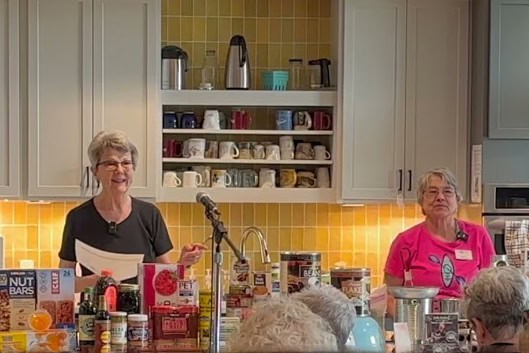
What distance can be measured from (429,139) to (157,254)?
1.75 meters

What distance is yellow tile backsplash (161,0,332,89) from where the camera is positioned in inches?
197

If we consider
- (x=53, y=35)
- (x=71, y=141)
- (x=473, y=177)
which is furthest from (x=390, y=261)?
(x=53, y=35)

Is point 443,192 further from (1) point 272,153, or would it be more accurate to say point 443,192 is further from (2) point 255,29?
(2) point 255,29

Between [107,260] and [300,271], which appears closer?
[300,271]

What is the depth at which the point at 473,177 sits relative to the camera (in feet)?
15.2

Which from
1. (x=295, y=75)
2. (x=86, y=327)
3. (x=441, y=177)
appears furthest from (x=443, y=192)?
(x=86, y=327)

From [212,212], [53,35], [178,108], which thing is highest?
[53,35]

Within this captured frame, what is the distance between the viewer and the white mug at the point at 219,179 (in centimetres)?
471

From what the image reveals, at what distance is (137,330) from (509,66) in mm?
2622

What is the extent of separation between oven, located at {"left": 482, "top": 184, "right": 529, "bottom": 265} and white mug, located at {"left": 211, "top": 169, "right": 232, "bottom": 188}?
4.25ft

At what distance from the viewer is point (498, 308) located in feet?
8.87

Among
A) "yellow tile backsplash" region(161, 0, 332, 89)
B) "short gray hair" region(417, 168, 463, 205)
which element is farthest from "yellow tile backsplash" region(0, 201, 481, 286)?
"short gray hair" region(417, 168, 463, 205)

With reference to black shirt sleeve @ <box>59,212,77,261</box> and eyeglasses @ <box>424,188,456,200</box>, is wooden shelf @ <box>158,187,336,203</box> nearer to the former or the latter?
eyeglasses @ <box>424,188,456,200</box>

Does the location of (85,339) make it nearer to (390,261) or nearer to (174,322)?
(174,322)
